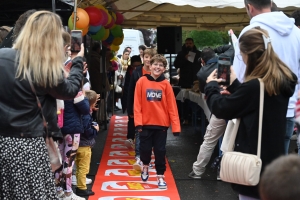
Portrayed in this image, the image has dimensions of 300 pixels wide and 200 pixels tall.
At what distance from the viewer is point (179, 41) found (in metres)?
15.8

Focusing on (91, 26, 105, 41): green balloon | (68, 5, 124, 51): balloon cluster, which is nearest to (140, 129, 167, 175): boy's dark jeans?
→ (68, 5, 124, 51): balloon cluster

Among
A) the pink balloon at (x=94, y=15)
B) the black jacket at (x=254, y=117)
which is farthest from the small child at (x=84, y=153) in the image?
the black jacket at (x=254, y=117)

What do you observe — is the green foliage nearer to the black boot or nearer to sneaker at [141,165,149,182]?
sneaker at [141,165,149,182]

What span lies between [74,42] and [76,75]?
1.05 m

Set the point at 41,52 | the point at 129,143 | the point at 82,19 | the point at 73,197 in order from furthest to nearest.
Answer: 1. the point at 129,143
2. the point at 82,19
3. the point at 73,197
4. the point at 41,52

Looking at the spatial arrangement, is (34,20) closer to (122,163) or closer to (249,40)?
(249,40)

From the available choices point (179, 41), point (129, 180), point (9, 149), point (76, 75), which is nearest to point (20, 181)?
point (9, 149)

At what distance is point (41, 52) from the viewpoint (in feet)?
12.9

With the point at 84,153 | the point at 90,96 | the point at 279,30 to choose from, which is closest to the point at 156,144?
the point at 84,153

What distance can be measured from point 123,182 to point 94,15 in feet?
8.86

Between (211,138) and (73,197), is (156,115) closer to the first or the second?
(211,138)

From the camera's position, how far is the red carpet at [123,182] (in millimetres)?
7117

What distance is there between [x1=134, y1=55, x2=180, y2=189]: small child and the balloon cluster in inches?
49.0

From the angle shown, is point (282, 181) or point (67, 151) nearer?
point (282, 181)
